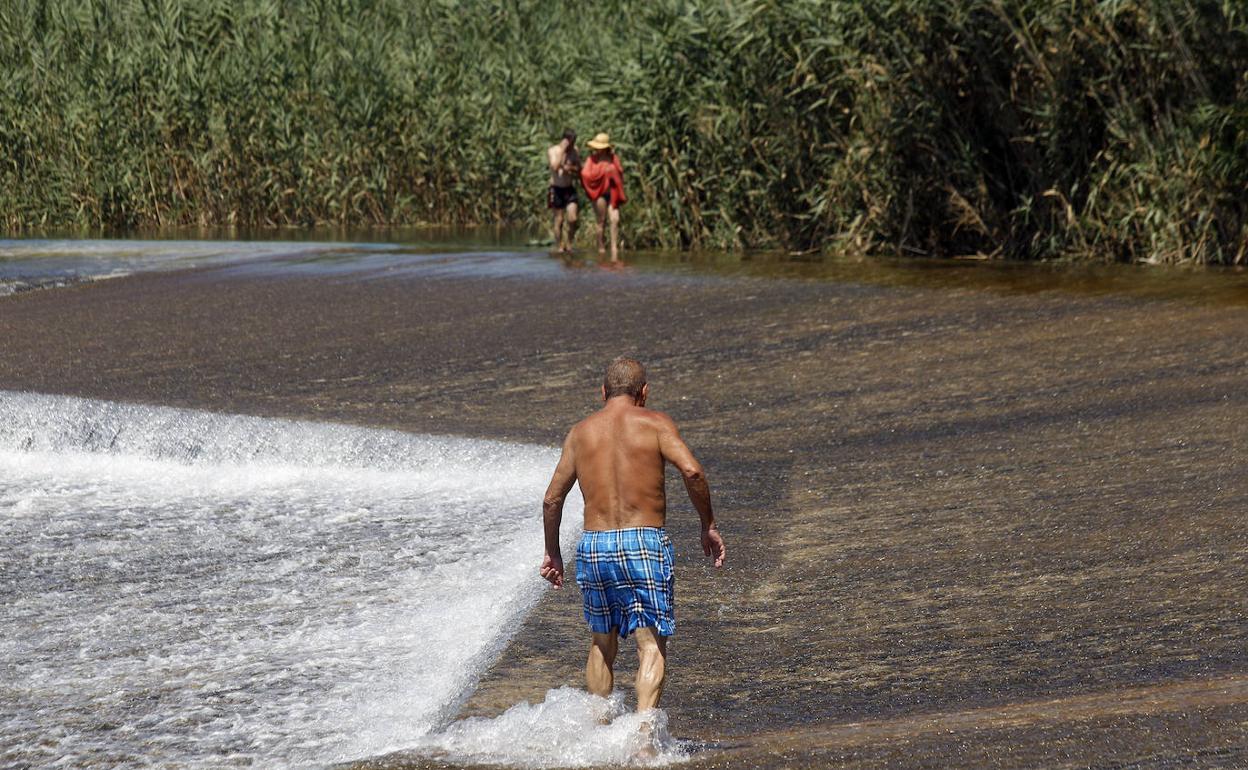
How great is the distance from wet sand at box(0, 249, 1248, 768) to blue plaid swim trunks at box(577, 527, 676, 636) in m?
0.42

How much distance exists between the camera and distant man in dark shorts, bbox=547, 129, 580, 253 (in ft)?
56.5

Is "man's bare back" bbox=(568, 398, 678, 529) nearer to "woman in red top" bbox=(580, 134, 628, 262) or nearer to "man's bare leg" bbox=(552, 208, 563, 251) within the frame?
"woman in red top" bbox=(580, 134, 628, 262)

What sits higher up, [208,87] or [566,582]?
[208,87]

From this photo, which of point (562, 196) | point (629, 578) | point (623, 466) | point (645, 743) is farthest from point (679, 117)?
point (645, 743)

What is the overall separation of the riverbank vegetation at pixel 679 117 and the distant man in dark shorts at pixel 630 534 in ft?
33.8

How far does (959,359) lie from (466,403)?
3.03 meters

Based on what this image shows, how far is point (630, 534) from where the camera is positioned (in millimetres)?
4340

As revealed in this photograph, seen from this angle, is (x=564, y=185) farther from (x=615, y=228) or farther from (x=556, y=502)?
(x=556, y=502)

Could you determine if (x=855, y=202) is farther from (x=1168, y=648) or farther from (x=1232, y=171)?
(x=1168, y=648)

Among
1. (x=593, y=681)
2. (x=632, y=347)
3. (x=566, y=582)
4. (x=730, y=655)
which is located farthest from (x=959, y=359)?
(x=593, y=681)

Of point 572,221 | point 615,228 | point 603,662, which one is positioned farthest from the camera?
point 572,221

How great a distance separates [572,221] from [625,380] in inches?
539

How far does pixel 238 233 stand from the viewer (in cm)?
2341

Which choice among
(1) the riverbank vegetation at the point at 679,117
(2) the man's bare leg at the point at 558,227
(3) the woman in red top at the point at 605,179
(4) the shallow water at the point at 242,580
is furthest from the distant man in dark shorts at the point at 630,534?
(2) the man's bare leg at the point at 558,227
